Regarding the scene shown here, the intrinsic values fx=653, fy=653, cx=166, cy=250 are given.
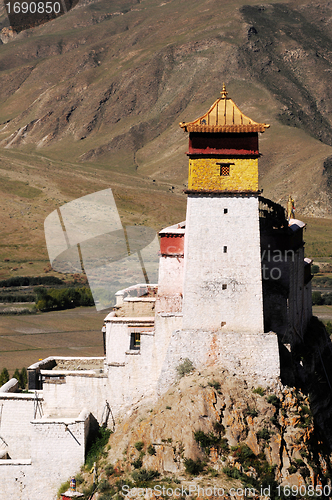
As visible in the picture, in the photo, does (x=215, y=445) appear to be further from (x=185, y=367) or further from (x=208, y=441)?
(x=185, y=367)

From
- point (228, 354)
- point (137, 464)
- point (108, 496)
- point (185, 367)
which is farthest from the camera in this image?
point (185, 367)

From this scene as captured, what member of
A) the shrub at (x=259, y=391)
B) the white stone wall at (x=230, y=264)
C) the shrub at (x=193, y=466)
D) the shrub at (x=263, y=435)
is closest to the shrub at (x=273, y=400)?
the shrub at (x=259, y=391)

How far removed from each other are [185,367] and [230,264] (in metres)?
4.50

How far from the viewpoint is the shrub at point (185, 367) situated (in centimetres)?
2609

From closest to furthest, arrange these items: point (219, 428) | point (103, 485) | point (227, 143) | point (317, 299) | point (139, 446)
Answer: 1. point (103, 485)
2. point (219, 428)
3. point (139, 446)
4. point (227, 143)
5. point (317, 299)

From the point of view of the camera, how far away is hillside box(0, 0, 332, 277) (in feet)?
373

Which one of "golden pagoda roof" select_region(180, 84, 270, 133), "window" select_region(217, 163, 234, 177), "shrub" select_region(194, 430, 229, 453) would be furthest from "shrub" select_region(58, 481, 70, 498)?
"golden pagoda roof" select_region(180, 84, 270, 133)

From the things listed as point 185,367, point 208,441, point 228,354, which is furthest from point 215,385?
point 208,441

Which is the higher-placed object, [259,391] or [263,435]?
[259,391]

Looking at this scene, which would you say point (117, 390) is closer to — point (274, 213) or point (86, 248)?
point (274, 213)

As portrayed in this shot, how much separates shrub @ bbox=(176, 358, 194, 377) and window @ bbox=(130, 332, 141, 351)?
3013 millimetres

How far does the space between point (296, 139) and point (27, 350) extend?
98.7 m

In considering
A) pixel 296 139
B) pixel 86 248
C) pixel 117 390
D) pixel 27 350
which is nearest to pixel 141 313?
pixel 117 390

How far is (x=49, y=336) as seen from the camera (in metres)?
57.2
